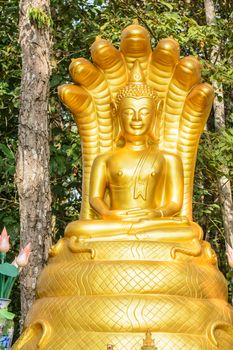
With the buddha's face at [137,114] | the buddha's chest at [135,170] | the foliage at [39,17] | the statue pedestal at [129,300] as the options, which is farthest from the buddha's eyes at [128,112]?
the foliage at [39,17]

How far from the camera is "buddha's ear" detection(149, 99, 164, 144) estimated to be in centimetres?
643

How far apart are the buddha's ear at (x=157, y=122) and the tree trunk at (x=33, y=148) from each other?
113cm

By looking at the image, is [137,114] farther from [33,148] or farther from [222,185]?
[222,185]

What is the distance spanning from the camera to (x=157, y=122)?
21.3ft

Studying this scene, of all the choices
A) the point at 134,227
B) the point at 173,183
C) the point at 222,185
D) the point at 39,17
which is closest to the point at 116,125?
the point at 173,183

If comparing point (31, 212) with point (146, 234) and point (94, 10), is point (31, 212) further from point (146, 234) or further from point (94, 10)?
point (94, 10)

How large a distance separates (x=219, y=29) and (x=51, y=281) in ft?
16.4

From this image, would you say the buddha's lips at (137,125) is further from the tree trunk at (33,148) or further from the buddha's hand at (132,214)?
the tree trunk at (33,148)

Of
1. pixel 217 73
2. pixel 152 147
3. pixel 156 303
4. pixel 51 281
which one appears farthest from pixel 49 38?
pixel 156 303

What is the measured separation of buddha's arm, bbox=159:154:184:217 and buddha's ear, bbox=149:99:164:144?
269mm

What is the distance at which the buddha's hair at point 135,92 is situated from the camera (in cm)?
629

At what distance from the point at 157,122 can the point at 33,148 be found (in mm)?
1248

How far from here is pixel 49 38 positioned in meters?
7.27

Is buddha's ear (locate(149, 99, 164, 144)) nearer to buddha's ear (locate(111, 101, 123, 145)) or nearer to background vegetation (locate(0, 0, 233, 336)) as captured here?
buddha's ear (locate(111, 101, 123, 145))
